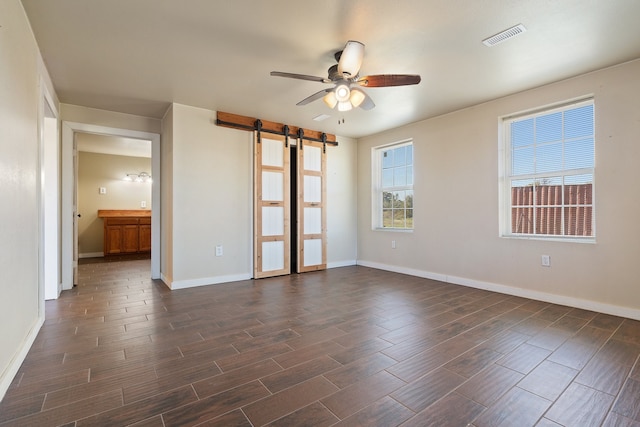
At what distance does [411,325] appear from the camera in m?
2.71

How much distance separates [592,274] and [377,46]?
3.13 meters

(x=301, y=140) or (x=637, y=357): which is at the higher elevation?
(x=301, y=140)

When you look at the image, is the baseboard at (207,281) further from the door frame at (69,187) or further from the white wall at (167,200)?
the door frame at (69,187)

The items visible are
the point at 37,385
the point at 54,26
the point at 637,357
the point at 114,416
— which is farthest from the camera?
the point at 54,26

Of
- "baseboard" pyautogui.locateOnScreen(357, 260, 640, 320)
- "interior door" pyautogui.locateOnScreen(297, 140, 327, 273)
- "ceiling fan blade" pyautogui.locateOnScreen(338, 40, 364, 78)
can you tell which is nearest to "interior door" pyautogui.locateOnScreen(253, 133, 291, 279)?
"interior door" pyautogui.locateOnScreen(297, 140, 327, 273)

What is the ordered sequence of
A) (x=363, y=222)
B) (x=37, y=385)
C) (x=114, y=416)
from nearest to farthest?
1. (x=114, y=416)
2. (x=37, y=385)
3. (x=363, y=222)

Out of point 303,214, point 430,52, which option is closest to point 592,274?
point 430,52

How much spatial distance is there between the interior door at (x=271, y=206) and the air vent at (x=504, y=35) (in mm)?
3184

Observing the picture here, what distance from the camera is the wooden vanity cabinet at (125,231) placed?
282 inches

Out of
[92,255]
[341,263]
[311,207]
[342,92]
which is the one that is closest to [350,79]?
[342,92]

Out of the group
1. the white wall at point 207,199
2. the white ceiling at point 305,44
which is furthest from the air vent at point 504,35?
the white wall at point 207,199

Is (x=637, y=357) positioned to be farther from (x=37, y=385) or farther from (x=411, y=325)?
(x=37, y=385)

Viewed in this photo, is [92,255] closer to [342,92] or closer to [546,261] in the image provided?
[342,92]

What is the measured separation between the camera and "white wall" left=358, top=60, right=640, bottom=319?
9.56 feet
